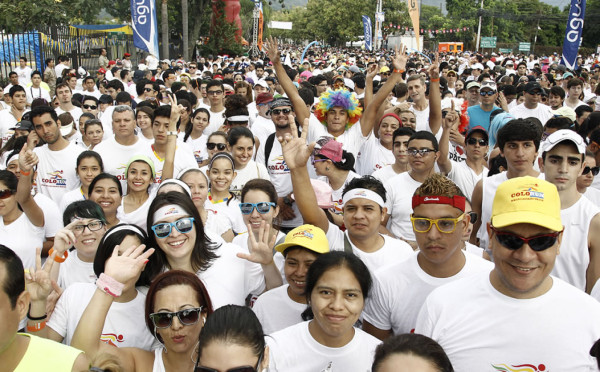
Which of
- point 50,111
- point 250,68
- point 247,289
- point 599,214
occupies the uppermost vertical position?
point 250,68

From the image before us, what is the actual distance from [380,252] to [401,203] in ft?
3.34

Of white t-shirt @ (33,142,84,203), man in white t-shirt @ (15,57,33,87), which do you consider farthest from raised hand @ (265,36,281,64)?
man in white t-shirt @ (15,57,33,87)

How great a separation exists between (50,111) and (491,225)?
5379 mm

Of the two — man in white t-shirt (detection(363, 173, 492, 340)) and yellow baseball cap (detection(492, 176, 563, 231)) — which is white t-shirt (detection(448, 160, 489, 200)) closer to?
man in white t-shirt (detection(363, 173, 492, 340))

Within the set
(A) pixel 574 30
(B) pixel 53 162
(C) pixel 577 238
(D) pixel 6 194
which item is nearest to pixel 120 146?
(B) pixel 53 162

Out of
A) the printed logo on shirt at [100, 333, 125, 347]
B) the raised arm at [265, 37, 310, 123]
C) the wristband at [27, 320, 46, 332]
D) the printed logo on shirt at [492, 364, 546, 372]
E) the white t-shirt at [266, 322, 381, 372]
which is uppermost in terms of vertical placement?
the raised arm at [265, 37, 310, 123]

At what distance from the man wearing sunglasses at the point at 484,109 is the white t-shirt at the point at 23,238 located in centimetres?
631

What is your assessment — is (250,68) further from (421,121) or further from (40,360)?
(40,360)

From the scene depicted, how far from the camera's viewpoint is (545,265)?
7.84 feet

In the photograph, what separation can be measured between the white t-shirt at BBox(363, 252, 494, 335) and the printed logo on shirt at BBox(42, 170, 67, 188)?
13.7ft

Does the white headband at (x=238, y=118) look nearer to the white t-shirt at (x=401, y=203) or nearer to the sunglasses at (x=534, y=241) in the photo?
the white t-shirt at (x=401, y=203)

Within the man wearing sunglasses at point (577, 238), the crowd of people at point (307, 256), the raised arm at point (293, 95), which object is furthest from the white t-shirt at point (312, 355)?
the raised arm at point (293, 95)

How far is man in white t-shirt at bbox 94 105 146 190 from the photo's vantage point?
583 centimetres

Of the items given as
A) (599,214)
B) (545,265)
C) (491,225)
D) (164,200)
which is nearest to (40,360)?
(164,200)
